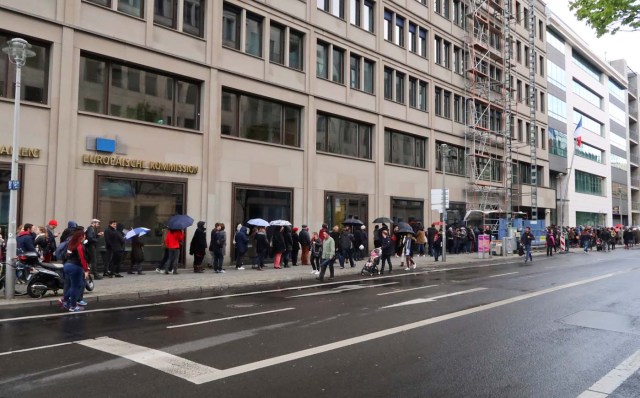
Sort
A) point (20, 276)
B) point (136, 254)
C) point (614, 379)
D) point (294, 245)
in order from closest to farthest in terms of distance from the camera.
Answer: point (614, 379) < point (20, 276) < point (136, 254) < point (294, 245)

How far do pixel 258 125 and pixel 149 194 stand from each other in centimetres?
613

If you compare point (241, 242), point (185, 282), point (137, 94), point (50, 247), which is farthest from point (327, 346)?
point (137, 94)

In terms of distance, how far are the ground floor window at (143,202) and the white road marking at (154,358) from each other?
10591 millimetres

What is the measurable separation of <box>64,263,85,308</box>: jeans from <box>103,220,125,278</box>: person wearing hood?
567 cm

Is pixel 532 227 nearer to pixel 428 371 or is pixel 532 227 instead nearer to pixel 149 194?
pixel 149 194

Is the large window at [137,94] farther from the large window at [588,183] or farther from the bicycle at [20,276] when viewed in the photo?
the large window at [588,183]

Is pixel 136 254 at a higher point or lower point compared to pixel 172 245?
lower

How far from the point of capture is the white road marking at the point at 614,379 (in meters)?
5.19

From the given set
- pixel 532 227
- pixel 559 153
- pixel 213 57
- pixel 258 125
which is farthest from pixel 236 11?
pixel 559 153

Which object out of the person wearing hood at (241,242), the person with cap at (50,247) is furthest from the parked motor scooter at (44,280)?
the person wearing hood at (241,242)

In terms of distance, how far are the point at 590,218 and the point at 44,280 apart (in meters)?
61.7

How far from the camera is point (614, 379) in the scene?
565cm

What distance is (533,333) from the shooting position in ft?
26.1

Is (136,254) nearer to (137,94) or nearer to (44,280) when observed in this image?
(44,280)
